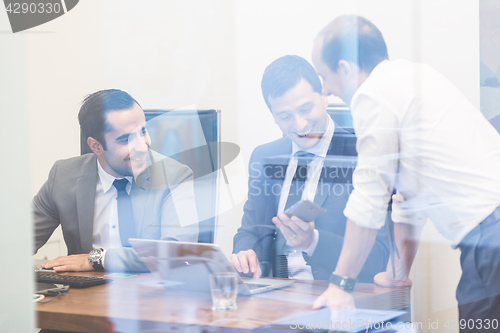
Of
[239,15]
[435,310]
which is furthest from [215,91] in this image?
[435,310]

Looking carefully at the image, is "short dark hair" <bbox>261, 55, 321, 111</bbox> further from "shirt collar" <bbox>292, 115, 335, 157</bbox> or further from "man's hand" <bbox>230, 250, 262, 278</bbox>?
"man's hand" <bbox>230, 250, 262, 278</bbox>

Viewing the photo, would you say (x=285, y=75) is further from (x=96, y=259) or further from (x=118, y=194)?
(x=96, y=259)

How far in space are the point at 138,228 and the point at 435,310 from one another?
4.10ft

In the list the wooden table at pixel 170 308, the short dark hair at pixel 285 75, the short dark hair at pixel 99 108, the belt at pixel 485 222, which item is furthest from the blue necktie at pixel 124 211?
the belt at pixel 485 222

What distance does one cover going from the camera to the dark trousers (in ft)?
4.12

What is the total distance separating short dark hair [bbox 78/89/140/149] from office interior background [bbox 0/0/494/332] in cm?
6

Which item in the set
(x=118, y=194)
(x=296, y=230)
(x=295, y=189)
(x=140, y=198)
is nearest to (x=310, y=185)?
(x=295, y=189)

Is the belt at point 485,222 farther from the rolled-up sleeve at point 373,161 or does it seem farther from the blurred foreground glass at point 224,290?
the blurred foreground glass at point 224,290

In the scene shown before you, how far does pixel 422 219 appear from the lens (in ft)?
4.87

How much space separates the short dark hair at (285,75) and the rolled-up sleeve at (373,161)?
371mm

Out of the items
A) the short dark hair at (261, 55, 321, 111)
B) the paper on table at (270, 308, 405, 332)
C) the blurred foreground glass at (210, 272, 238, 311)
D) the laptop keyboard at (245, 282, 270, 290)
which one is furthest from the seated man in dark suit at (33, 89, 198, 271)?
the paper on table at (270, 308, 405, 332)

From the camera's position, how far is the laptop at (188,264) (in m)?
1.11

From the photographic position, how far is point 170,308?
106 centimetres

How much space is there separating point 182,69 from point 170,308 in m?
1.57
